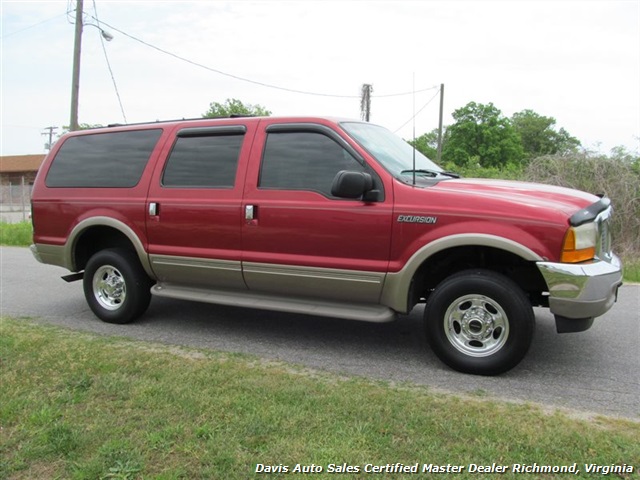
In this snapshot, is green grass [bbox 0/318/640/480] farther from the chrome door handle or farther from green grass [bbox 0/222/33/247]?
green grass [bbox 0/222/33/247]

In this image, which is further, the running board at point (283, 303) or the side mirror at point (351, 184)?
the running board at point (283, 303)

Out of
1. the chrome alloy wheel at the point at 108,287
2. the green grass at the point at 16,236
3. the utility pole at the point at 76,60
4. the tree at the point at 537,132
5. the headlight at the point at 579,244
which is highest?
the tree at the point at 537,132

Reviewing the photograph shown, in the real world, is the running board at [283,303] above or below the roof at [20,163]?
below

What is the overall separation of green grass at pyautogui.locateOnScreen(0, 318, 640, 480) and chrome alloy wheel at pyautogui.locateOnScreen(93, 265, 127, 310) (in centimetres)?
156

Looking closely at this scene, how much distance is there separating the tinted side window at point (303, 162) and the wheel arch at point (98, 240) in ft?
5.20

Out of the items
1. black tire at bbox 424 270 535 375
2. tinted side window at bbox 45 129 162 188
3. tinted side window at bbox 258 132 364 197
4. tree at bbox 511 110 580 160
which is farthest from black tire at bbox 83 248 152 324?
tree at bbox 511 110 580 160

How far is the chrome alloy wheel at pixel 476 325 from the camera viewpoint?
3.97 meters

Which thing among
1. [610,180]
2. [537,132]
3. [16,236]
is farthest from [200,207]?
[537,132]

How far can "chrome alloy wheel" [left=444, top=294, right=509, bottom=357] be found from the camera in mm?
3969

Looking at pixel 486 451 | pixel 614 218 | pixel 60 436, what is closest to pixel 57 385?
pixel 60 436

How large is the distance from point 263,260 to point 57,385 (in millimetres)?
1856

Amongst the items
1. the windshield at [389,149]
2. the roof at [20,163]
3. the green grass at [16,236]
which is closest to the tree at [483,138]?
the roof at [20,163]

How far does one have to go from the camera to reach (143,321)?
573cm

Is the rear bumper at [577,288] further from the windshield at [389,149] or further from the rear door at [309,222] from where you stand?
the windshield at [389,149]
